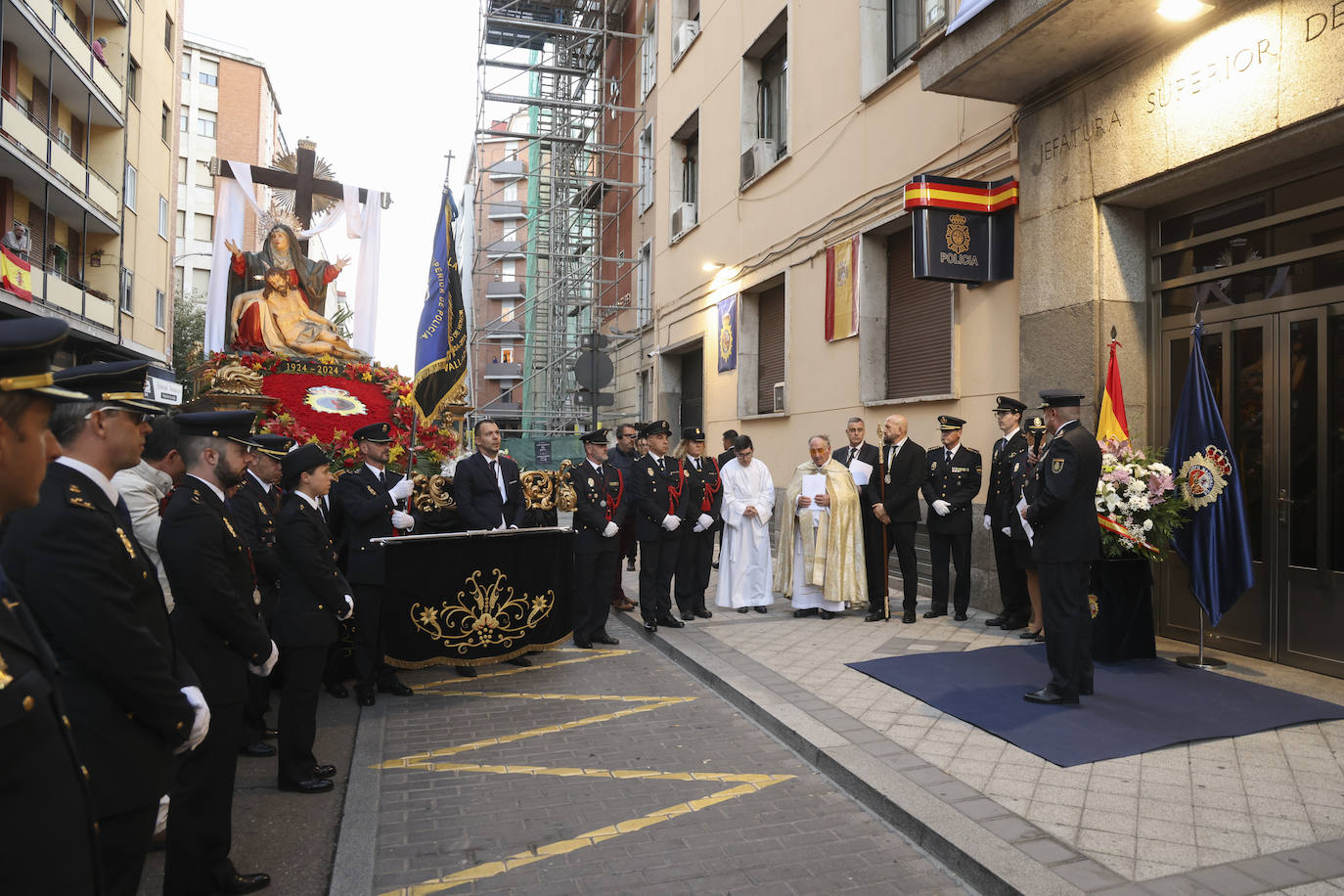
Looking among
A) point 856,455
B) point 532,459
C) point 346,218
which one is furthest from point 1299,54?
point 532,459

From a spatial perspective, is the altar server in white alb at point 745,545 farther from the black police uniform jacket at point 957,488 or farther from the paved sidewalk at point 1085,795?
the paved sidewalk at point 1085,795

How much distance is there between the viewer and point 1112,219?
763 cm

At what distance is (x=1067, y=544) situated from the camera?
5.55 meters

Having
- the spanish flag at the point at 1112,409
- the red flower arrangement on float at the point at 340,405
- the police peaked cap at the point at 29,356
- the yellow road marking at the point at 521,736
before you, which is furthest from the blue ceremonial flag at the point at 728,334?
the police peaked cap at the point at 29,356

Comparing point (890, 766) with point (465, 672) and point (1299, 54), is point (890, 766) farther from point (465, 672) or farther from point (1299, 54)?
point (1299, 54)

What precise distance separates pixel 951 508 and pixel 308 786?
640 cm

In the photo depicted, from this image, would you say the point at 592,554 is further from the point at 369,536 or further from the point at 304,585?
the point at 304,585

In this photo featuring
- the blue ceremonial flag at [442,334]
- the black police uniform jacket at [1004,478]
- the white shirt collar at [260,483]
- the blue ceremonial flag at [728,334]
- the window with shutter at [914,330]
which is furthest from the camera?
the blue ceremonial flag at [728,334]

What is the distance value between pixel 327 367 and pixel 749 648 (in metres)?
4.73

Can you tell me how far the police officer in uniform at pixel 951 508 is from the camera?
866 cm

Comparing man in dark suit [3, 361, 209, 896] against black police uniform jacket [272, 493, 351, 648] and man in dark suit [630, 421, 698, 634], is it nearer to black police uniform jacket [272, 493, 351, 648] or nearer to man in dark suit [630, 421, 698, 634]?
black police uniform jacket [272, 493, 351, 648]

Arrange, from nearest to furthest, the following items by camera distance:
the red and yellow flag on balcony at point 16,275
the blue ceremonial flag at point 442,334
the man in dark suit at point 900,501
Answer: the blue ceremonial flag at point 442,334
the man in dark suit at point 900,501
the red and yellow flag on balcony at point 16,275

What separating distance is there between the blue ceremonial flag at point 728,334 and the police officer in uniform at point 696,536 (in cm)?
612

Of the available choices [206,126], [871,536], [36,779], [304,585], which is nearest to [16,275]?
[304,585]
